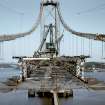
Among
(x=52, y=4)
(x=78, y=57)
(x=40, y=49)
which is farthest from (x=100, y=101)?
(x=40, y=49)

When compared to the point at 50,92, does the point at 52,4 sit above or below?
above

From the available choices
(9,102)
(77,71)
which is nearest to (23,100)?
(9,102)

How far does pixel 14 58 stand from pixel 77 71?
68.9 feet

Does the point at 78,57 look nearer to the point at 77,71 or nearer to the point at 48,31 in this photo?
the point at 77,71

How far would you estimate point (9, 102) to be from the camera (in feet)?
203

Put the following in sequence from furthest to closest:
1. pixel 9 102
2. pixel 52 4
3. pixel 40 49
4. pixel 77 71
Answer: pixel 40 49
pixel 52 4
pixel 77 71
pixel 9 102

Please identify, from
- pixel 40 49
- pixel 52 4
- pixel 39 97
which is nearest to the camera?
pixel 39 97

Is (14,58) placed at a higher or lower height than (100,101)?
higher

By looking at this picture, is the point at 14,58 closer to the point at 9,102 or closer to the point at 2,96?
the point at 2,96

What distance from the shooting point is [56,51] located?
168 metres

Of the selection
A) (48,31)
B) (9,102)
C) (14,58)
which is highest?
(48,31)

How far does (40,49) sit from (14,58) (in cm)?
6600

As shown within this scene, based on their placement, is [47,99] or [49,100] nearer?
[49,100]

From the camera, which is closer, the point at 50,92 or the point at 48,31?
the point at 50,92
